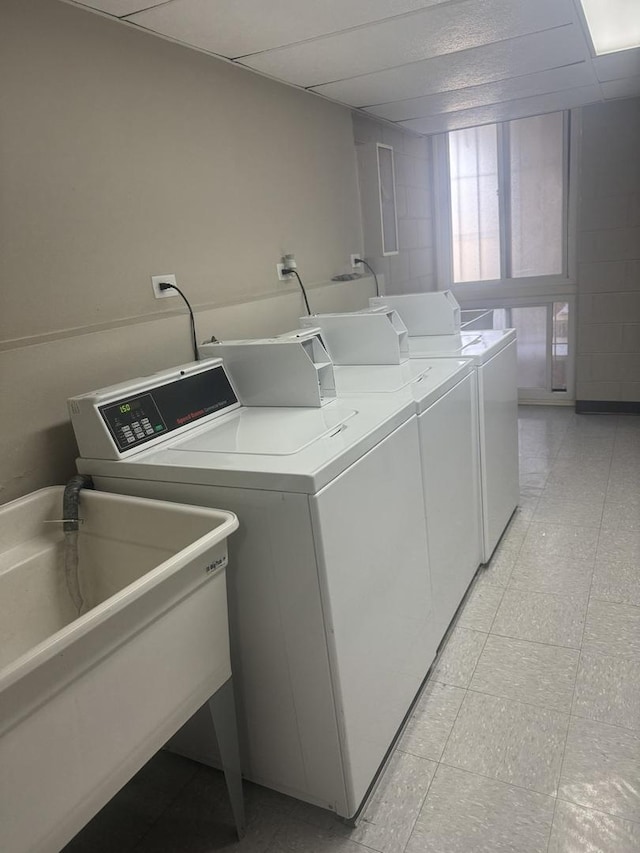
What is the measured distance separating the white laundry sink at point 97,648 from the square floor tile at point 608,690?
1.17 meters

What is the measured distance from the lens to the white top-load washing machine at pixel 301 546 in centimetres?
137

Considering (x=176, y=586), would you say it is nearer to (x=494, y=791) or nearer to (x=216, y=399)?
(x=216, y=399)

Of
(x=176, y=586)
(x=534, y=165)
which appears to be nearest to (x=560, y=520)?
(x=176, y=586)

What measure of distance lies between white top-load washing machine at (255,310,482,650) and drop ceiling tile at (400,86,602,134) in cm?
206

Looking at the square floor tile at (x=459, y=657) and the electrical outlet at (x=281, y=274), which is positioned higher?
the electrical outlet at (x=281, y=274)

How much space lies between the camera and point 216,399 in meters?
1.88

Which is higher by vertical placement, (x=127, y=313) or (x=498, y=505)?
(x=127, y=313)

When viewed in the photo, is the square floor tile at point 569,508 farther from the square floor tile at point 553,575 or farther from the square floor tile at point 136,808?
the square floor tile at point 136,808

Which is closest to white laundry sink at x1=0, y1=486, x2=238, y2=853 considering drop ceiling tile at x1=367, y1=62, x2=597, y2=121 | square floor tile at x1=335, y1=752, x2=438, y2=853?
square floor tile at x1=335, y1=752, x2=438, y2=853

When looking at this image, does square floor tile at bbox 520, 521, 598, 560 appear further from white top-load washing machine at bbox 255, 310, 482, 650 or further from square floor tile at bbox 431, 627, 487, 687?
square floor tile at bbox 431, 627, 487, 687

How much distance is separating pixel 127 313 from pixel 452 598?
1.52 metres

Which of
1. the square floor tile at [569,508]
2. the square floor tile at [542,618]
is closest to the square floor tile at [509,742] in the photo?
the square floor tile at [542,618]

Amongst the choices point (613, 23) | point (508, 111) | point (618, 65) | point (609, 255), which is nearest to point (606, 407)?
point (609, 255)

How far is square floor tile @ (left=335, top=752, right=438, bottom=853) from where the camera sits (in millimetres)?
1497
